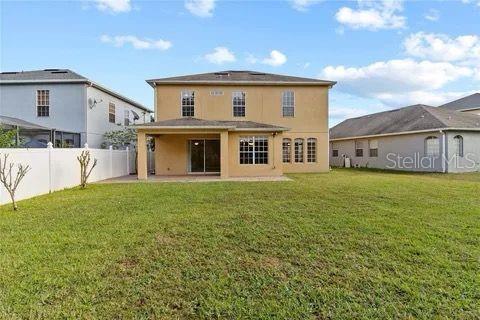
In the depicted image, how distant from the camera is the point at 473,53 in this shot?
818 inches

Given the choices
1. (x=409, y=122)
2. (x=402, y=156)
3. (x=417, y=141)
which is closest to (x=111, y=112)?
(x=402, y=156)

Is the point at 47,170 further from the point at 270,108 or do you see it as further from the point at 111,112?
the point at 270,108

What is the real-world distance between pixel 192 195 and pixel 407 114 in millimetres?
22457

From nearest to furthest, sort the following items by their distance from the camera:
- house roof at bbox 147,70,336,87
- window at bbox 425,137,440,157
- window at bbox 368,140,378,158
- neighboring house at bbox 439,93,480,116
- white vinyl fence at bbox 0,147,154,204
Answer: white vinyl fence at bbox 0,147,154,204
house roof at bbox 147,70,336,87
window at bbox 425,137,440,157
window at bbox 368,140,378,158
neighboring house at bbox 439,93,480,116

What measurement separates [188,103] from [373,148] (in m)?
16.3

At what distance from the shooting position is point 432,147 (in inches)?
844

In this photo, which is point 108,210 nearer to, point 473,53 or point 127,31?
point 127,31

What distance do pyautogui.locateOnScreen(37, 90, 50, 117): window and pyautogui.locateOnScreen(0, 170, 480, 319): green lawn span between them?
12944 mm

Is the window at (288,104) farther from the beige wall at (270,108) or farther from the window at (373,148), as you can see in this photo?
the window at (373,148)

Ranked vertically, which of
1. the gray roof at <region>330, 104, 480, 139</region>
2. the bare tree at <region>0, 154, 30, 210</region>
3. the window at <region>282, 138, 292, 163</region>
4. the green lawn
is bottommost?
the green lawn

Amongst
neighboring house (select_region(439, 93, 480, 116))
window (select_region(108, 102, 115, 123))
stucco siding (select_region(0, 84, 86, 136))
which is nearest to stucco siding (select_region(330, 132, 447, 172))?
neighboring house (select_region(439, 93, 480, 116))

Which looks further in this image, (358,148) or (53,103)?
(358,148)

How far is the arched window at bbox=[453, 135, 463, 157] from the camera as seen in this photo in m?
20.9

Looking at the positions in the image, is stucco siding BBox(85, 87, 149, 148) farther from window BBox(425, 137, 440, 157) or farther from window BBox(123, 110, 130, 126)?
window BBox(425, 137, 440, 157)
